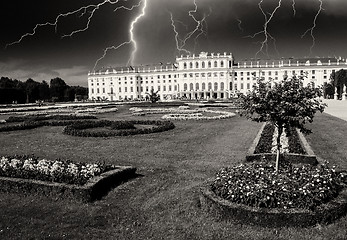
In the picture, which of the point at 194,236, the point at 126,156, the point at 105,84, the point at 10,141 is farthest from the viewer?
the point at 105,84

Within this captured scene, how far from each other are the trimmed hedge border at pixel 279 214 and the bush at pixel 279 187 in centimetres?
12

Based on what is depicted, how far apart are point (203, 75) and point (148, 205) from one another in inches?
3845

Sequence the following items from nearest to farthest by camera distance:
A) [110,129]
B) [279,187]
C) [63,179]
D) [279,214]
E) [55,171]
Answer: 1. [279,214]
2. [279,187]
3. [63,179]
4. [55,171]
5. [110,129]

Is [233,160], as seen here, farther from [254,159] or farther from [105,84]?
[105,84]

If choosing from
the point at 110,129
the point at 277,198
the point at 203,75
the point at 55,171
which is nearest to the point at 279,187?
the point at 277,198

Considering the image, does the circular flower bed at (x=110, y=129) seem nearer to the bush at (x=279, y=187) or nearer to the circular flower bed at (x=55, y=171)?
the circular flower bed at (x=55, y=171)

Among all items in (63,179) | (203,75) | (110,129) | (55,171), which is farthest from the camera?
(203,75)

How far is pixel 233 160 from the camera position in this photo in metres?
9.09

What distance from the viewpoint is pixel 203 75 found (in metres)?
102

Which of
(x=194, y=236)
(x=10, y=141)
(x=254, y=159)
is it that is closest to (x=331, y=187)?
(x=194, y=236)

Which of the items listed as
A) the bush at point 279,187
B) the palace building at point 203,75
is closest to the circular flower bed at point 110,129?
the bush at point 279,187

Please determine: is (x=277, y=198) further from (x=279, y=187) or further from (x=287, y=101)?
(x=287, y=101)

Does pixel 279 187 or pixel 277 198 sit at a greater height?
pixel 279 187

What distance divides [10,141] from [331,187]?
11.6m
